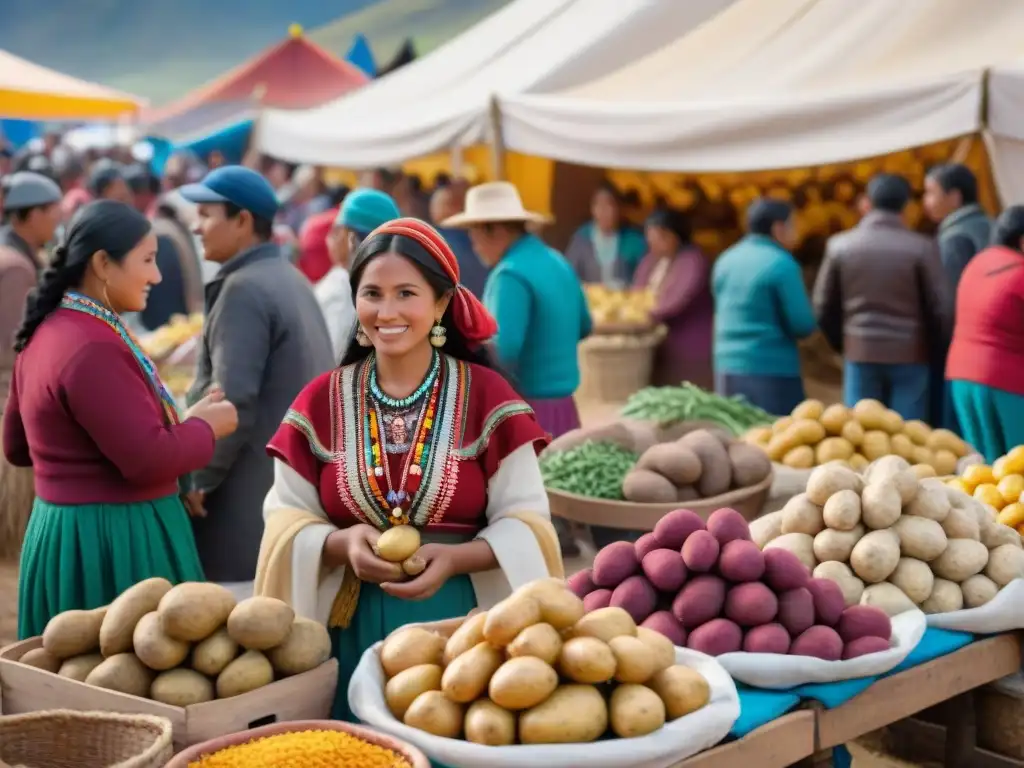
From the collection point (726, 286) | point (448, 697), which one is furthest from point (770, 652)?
point (726, 286)

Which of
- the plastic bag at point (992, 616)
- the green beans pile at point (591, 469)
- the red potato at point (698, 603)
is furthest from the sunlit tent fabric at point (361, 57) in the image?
the red potato at point (698, 603)

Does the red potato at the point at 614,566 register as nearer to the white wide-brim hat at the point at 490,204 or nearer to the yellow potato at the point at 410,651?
the yellow potato at the point at 410,651

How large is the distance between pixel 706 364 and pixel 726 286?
6.44 feet

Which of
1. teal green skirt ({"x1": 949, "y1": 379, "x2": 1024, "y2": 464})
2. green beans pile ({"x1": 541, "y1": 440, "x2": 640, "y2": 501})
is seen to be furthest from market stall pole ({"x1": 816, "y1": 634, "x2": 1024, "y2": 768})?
teal green skirt ({"x1": 949, "y1": 379, "x2": 1024, "y2": 464})

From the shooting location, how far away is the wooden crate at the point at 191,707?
2.17m

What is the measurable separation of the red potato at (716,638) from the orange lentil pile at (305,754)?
82 centimetres

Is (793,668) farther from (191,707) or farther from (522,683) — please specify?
(191,707)

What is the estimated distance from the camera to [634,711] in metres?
2.14

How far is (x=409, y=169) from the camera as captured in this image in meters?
13.4

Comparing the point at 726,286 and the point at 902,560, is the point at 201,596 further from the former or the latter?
the point at 726,286

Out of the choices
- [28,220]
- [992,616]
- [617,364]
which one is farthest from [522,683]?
[617,364]

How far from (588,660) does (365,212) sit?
3.01m

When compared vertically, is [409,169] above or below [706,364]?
above

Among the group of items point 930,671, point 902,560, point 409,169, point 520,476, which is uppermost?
point 409,169
